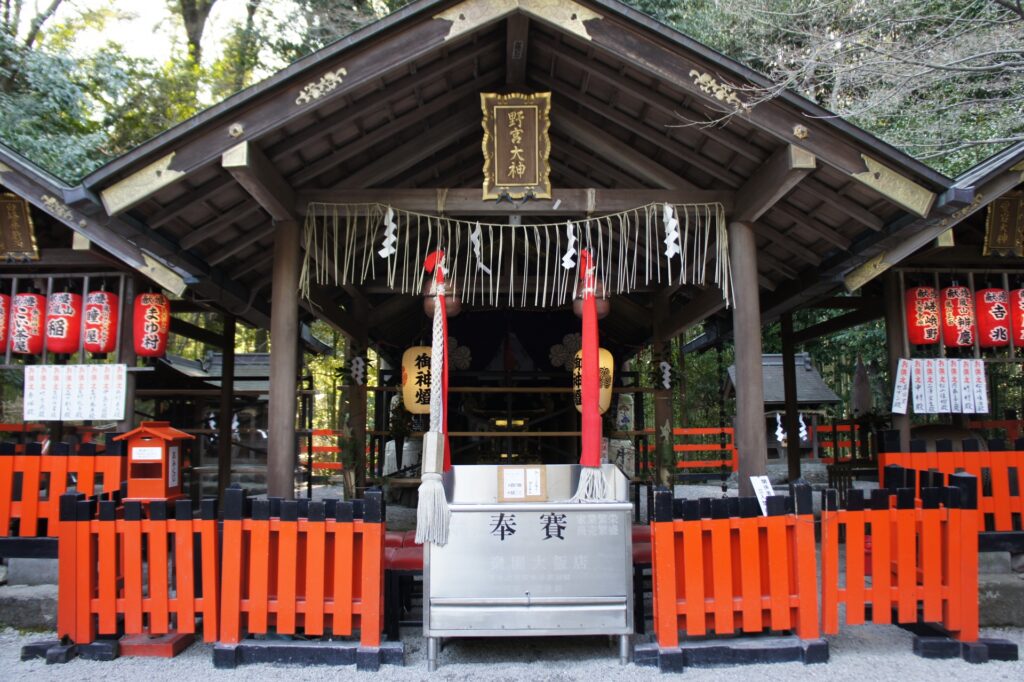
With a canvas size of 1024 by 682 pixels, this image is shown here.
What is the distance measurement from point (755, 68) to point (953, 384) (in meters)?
10.0

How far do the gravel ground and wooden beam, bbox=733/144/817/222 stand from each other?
3610mm

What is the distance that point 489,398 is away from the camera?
12.4 m

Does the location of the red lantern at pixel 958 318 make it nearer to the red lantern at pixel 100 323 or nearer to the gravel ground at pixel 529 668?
the gravel ground at pixel 529 668

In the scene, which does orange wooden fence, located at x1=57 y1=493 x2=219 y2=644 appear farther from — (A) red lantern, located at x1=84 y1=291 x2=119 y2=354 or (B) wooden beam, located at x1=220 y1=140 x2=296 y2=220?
(B) wooden beam, located at x1=220 y1=140 x2=296 y2=220

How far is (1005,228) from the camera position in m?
7.17

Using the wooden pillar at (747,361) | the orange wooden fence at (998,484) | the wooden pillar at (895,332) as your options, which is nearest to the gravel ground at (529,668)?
the wooden pillar at (747,361)

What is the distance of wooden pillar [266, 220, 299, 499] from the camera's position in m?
5.88

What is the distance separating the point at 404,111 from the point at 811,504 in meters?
4.72

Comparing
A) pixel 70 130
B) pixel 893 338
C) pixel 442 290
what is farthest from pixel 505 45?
pixel 70 130

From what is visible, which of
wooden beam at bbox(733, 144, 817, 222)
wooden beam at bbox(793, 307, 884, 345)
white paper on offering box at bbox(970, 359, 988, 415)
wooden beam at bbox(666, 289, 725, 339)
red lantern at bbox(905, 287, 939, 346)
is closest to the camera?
wooden beam at bbox(733, 144, 817, 222)

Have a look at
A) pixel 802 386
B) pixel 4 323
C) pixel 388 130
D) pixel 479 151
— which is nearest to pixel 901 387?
pixel 479 151

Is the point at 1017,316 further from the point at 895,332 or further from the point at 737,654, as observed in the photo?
the point at 737,654

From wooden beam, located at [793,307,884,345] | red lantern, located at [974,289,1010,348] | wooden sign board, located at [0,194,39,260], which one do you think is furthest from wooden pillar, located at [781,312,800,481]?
wooden sign board, located at [0,194,39,260]

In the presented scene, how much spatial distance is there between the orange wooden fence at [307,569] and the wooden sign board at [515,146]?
9.97 ft
